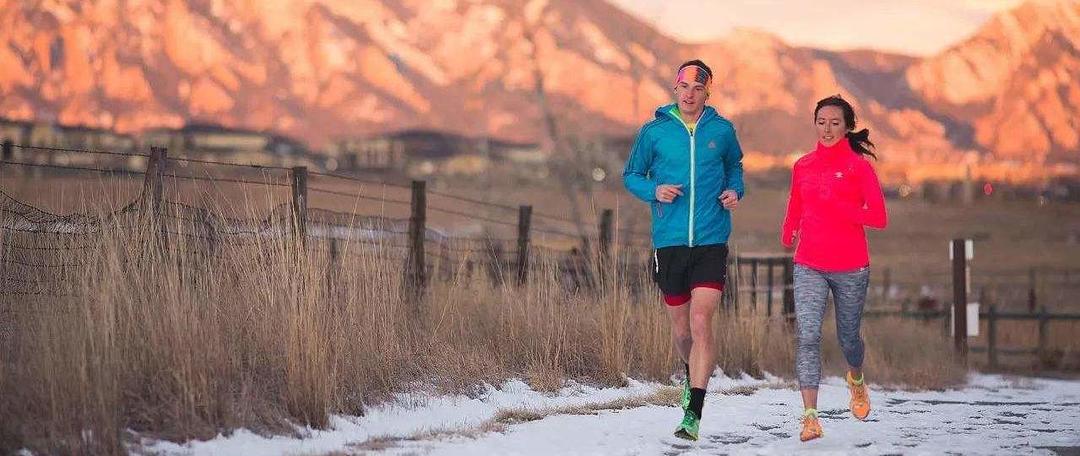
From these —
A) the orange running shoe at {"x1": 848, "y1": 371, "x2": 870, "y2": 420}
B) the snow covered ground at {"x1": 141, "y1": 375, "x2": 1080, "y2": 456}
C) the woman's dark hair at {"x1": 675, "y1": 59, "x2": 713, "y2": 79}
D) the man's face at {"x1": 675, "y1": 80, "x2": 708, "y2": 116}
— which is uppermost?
the woman's dark hair at {"x1": 675, "y1": 59, "x2": 713, "y2": 79}

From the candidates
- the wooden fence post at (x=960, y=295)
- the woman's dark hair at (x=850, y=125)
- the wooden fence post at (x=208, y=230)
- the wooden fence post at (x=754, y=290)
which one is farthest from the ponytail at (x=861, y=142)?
the wooden fence post at (x=960, y=295)

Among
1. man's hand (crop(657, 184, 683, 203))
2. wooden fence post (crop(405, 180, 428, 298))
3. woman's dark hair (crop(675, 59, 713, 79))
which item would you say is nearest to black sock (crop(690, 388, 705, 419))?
man's hand (crop(657, 184, 683, 203))

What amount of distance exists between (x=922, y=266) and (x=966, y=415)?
284 ft

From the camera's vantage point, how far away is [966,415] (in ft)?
36.5

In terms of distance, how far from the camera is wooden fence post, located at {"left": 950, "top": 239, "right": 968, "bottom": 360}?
20.2 meters

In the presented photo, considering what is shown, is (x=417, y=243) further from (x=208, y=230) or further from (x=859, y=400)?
(x=859, y=400)

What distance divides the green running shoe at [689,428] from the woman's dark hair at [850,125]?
186 centimetres

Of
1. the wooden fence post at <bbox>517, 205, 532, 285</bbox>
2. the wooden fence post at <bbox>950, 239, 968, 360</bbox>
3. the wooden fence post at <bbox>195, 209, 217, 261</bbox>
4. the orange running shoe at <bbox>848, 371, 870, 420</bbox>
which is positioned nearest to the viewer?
the orange running shoe at <bbox>848, 371, 870, 420</bbox>

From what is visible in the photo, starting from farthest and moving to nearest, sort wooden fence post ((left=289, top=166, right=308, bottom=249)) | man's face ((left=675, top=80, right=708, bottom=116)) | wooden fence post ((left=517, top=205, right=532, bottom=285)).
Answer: wooden fence post ((left=517, top=205, right=532, bottom=285)) < wooden fence post ((left=289, top=166, right=308, bottom=249)) < man's face ((left=675, top=80, right=708, bottom=116))

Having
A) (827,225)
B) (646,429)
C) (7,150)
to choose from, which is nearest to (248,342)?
(646,429)

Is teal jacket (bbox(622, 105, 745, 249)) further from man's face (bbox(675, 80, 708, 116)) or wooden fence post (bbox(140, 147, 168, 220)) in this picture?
wooden fence post (bbox(140, 147, 168, 220))

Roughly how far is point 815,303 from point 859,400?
2.97ft

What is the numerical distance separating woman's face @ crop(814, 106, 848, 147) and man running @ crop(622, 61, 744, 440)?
1.69 ft

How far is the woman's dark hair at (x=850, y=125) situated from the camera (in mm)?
8898
